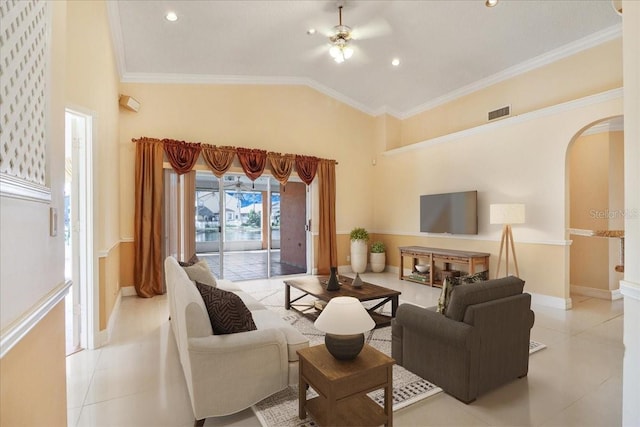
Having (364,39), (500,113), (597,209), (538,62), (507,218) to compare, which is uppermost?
(364,39)

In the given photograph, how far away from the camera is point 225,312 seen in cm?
222

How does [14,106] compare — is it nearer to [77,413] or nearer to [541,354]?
[77,413]

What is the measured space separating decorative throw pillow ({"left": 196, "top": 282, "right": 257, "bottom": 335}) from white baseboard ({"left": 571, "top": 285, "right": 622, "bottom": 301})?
5.60 m

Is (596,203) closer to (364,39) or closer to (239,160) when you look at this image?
(364,39)

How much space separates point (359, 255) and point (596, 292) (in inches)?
160

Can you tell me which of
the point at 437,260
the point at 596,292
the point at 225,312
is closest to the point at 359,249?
the point at 437,260

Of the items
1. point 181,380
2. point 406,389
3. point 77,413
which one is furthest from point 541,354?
point 77,413

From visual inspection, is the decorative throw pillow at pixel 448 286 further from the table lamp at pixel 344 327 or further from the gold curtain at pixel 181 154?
the gold curtain at pixel 181 154

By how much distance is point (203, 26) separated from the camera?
448 cm

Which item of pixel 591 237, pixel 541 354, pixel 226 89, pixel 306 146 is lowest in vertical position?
pixel 541 354

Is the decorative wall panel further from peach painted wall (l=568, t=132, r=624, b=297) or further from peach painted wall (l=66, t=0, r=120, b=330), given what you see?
peach painted wall (l=568, t=132, r=624, b=297)

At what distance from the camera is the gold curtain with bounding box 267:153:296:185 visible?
6441mm

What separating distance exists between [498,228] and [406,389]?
3.87 m

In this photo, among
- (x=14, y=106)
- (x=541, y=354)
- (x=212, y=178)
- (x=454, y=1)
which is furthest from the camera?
(x=212, y=178)
